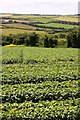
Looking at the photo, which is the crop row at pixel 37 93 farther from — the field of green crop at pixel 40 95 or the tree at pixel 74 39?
the tree at pixel 74 39

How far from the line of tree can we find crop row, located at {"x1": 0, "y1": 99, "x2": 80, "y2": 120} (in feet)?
158

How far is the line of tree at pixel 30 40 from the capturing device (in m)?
66.0

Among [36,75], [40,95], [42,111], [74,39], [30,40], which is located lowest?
[42,111]

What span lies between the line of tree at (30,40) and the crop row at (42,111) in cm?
4806

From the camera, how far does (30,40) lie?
6738 cm

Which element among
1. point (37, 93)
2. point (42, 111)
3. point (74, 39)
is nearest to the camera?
point (42, 111)

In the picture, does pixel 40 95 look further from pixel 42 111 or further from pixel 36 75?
pixel 36 75

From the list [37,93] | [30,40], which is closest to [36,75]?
[37,93]

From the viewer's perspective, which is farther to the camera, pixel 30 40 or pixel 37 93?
pixel 30 40

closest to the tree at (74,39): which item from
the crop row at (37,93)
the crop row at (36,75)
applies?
the crop row at (36,75)

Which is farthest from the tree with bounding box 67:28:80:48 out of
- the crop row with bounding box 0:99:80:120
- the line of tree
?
the crop row with bounding box 0:99:80:120

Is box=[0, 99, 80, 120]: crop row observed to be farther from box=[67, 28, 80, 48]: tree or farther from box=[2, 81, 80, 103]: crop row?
box=[67, 28, 80, 48]: tree

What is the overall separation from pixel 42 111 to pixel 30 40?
51.2m

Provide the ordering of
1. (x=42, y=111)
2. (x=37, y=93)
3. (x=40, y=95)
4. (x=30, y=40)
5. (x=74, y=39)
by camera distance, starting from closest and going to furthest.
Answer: (x=42, y=111) → (x=40, y=95) → (x=37, y=93) → (x=74, y=39) → (x=30, y=40)
